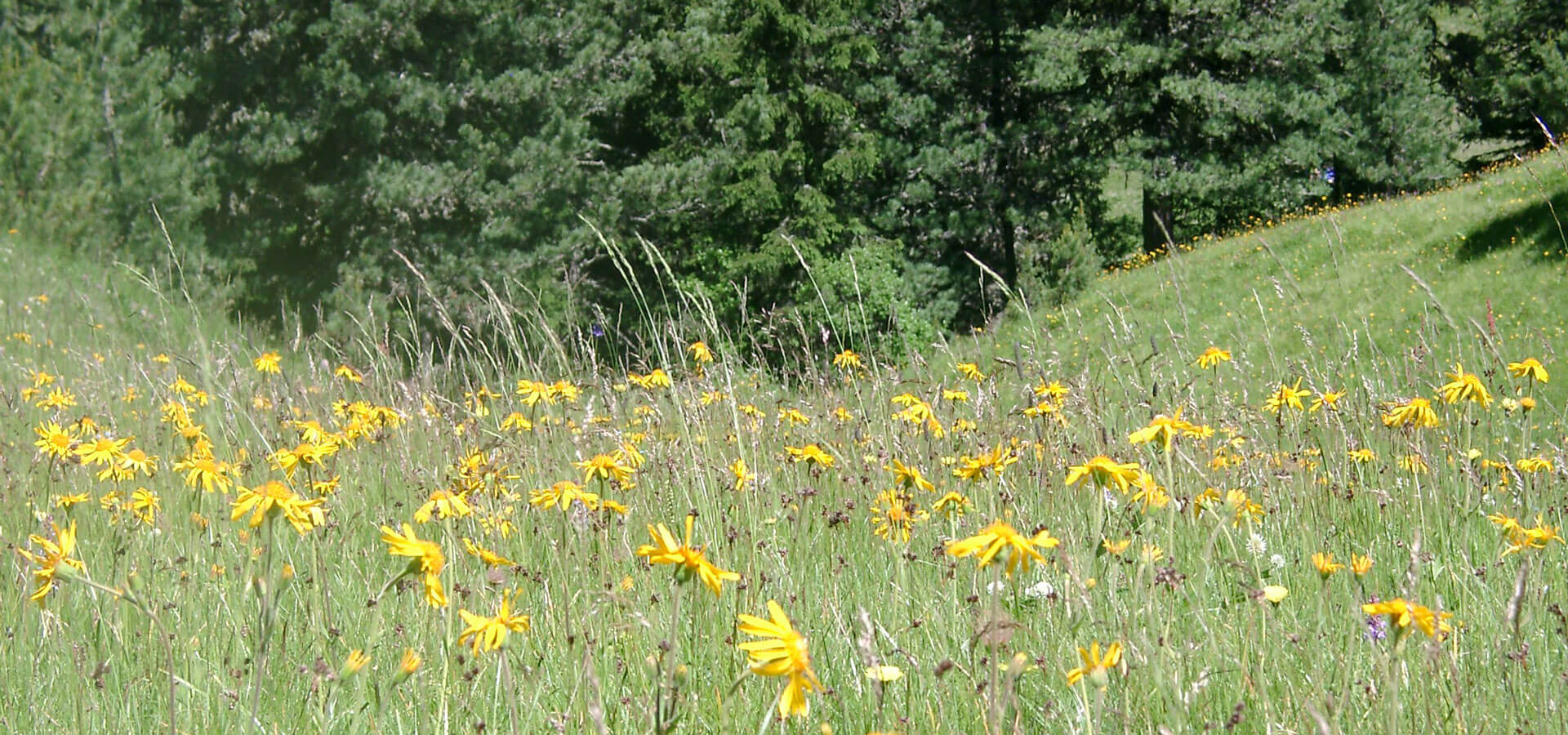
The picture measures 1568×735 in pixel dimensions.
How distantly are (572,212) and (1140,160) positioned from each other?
30.6 feet

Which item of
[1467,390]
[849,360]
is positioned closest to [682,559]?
[1467,390]

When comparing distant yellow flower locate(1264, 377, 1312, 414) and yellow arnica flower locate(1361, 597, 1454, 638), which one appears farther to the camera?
distant yellow flower locate(1264, 377, 1312, 414)

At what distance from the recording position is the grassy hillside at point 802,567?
144 centimetres

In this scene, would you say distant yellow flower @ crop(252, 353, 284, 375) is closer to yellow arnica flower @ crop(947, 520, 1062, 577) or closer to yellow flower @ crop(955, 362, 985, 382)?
yellow flower @ crop(955, 362, 985, 382)

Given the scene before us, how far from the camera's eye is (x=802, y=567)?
87.0 inches

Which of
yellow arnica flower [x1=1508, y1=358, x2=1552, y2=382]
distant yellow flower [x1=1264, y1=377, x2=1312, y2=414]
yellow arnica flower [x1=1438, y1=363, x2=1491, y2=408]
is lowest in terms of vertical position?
distant yellow flower [x1=1264, y1=377, x2=1312, y2=414]

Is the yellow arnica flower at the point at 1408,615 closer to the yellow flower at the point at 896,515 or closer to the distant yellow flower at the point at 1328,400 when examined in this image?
the yellow flower at the point at 896,515

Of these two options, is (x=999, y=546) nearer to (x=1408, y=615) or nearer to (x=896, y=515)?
(x=1408, y=615)

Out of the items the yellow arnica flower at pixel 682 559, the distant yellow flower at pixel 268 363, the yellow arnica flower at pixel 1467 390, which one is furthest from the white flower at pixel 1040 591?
the distant yellow flower at pixel 268 363

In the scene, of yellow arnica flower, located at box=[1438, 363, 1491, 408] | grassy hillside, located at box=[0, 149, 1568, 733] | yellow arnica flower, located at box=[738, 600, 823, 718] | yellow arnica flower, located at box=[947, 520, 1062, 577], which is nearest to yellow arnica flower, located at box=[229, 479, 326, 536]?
grassy hillside, located at box=[0, 149, 1568, 733]

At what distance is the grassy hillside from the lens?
144cm

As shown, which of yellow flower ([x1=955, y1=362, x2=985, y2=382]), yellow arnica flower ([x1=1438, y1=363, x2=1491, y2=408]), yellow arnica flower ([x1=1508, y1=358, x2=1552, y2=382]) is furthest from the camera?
yellow flower ([x1=955, y1=362, x2=985, y2=382])

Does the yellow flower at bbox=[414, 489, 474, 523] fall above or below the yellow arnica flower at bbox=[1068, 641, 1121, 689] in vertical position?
below

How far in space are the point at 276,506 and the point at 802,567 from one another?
3.73ft
